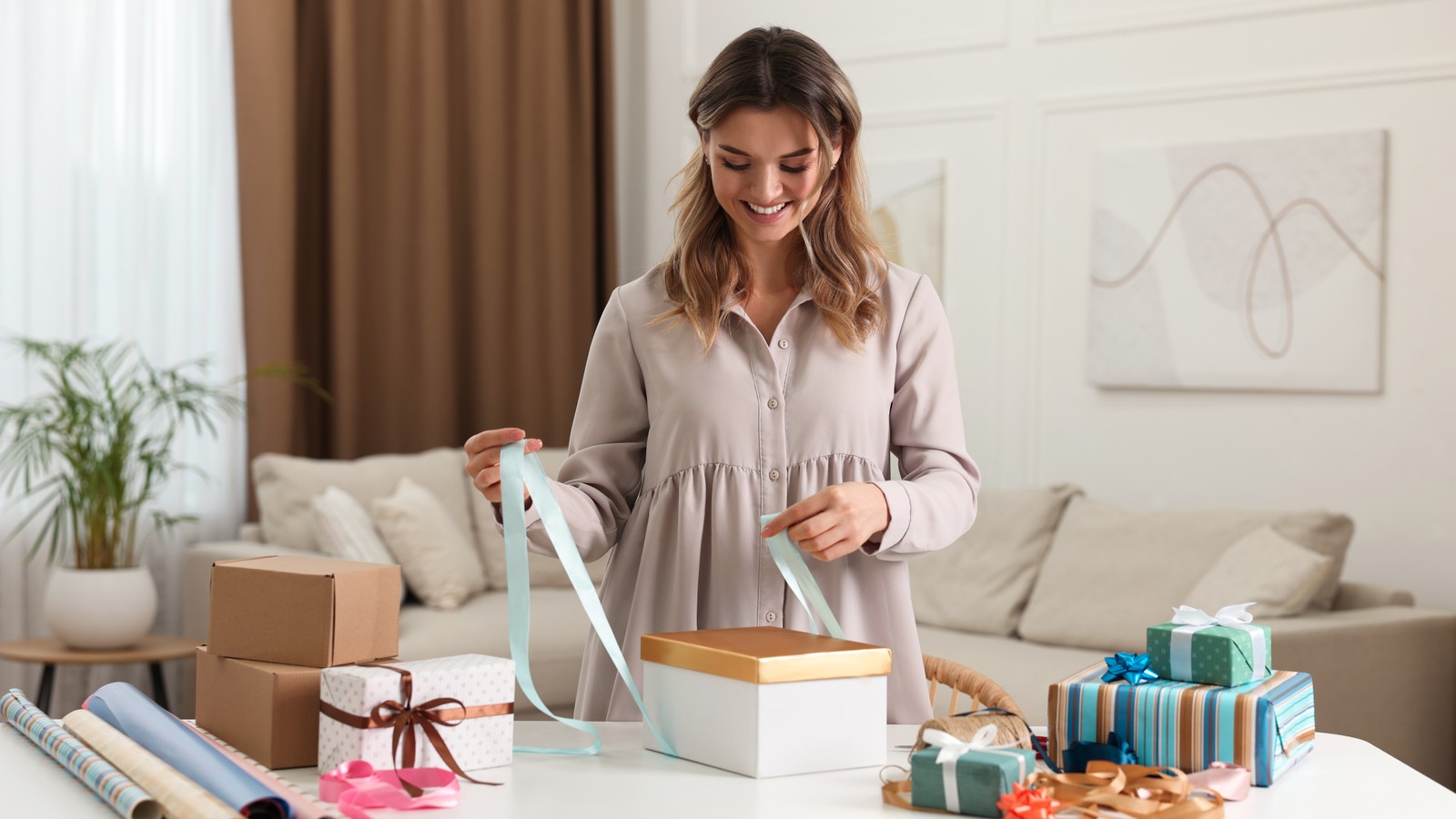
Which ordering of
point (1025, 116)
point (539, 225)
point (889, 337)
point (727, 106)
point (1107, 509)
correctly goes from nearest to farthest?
point (727, 106), point (889, 337), point (1107, 509), point (1025, 116), point (539, 225)

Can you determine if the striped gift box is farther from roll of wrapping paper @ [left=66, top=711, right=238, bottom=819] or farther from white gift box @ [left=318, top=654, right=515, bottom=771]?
roll of wrapping paper @ [left=66, top=711, right=238, bottom=819]

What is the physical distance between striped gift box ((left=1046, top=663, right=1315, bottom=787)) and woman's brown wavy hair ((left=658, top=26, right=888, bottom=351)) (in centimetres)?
53

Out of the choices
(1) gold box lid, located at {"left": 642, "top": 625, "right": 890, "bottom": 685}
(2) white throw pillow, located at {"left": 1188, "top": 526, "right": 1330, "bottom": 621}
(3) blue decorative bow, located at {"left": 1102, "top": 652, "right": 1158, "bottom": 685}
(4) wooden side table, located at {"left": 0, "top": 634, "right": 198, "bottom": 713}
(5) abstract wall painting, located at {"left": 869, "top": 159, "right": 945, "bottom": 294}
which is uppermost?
(5) abstract wall painting, located at {"left": 869, "top": 159, "right": 945, "bottom": 294}

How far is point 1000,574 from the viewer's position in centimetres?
375

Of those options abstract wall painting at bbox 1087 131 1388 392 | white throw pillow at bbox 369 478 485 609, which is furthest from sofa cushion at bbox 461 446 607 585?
abstract wall painting at bbox 1087 131 1388 392

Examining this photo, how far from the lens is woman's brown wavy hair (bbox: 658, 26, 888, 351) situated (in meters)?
1.50

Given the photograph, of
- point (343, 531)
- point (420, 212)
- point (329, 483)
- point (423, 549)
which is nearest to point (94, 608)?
point (343, 531)

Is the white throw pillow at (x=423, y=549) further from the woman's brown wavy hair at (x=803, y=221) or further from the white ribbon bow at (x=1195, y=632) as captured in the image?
the white ribbon bow at (x=1195, y=632)

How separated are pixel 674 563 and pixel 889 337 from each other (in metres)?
0.37

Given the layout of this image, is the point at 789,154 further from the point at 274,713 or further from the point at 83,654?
the point at 83,654

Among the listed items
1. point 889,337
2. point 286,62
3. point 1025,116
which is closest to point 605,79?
point 286,62

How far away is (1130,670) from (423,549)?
2857 millimetres

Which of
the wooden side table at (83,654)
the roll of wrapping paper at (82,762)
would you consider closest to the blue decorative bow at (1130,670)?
the roll of wrapping paper at (82,762)

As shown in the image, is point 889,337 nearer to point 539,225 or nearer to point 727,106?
point 727,106
